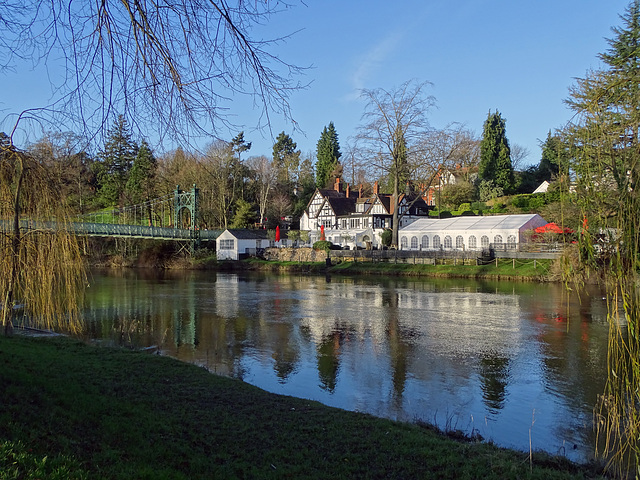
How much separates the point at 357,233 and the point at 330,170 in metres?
23.9

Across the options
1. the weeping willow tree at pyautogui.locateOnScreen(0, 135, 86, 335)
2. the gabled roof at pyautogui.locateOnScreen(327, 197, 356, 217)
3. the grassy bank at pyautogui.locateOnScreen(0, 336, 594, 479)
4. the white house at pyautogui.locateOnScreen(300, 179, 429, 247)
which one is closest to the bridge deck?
the white house at pyautogui.locateOnScreen(300, 179, 429, 247)

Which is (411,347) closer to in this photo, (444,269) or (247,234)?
(444,269)

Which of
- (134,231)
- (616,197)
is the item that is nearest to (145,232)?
(134,231)

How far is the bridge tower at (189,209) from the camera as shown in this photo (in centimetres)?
4978

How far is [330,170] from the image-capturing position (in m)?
73.6

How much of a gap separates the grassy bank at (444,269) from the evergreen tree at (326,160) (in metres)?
31.6

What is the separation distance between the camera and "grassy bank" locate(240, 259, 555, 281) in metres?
31.6

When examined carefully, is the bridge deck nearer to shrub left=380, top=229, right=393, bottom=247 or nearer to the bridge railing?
the bridge railing

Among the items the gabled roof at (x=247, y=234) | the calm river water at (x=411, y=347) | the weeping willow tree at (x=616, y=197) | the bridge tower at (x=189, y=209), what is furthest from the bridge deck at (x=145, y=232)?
the weeping willow tree at (x=616, y=197)

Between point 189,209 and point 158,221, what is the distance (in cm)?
826

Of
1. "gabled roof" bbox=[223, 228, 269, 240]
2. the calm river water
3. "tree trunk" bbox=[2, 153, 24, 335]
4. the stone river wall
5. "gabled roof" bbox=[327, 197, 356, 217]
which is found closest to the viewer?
the calm river water

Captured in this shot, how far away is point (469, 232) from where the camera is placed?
131ft

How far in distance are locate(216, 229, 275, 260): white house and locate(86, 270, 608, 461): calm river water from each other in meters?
22.2

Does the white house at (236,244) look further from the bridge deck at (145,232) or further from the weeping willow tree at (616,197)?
the weeping willow tree at (616,197)
